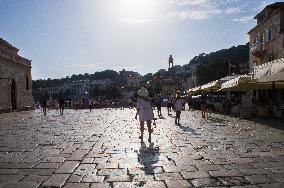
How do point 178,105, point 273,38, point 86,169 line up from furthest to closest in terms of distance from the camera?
point 273,38, point 178,105, point 86,169

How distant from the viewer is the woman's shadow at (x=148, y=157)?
5660 mm

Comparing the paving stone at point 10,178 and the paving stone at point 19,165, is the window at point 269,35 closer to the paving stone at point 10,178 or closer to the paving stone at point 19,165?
the paving stone at point 19,165

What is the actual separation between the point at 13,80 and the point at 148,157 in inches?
1202

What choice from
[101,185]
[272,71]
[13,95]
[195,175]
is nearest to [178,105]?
[272,71]

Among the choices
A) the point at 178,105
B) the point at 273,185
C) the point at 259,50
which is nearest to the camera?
the point at 273,185

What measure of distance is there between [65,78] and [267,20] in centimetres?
17136

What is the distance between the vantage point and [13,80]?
1352 inches

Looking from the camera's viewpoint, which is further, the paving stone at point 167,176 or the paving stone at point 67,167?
the paving stone at point 67,167

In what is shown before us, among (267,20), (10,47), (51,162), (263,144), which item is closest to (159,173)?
(51,162)

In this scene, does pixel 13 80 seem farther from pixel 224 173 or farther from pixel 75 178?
pixel 224 173

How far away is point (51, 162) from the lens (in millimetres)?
6227

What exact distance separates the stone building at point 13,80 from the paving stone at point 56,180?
2438cm

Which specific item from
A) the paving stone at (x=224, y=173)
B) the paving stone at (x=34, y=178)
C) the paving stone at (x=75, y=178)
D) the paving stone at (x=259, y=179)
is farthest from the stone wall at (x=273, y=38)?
the paving stone at (x=34, y=178)

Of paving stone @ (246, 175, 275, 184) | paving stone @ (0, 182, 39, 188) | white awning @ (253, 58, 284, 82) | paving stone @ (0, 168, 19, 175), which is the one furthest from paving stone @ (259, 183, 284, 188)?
white awning @ (253, 58, 284, 82)
